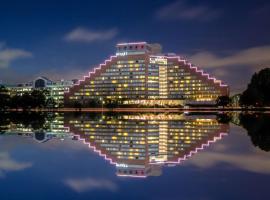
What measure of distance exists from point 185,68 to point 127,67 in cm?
2210

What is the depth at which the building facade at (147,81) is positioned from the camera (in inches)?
6122

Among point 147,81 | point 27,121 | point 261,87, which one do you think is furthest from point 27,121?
point 147,81

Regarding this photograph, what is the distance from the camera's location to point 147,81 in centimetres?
15900

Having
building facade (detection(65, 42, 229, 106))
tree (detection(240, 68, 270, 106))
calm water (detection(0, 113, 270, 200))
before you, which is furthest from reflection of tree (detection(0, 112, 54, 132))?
building facade (detection(65, 42, 229, 106))

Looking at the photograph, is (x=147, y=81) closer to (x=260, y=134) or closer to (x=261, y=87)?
(x=261, y=87)

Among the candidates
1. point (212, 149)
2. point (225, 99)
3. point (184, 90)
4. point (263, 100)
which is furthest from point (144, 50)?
point (212, 149)

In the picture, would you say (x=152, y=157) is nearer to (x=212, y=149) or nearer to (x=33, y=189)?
(x=212, y=149)

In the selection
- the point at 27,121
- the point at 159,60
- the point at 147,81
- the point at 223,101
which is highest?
the point at 159,60

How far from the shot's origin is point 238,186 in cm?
811

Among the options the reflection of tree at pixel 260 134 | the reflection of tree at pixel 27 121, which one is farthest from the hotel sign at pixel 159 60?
the reflection of tree at pixel 260 134

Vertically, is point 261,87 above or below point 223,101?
above

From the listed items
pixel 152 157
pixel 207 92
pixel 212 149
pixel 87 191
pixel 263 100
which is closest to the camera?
pixel 87 191

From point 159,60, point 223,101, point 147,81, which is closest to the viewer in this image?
point 223,101

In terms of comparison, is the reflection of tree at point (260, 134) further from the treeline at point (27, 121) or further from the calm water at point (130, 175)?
the treeline at point (27, 121)
